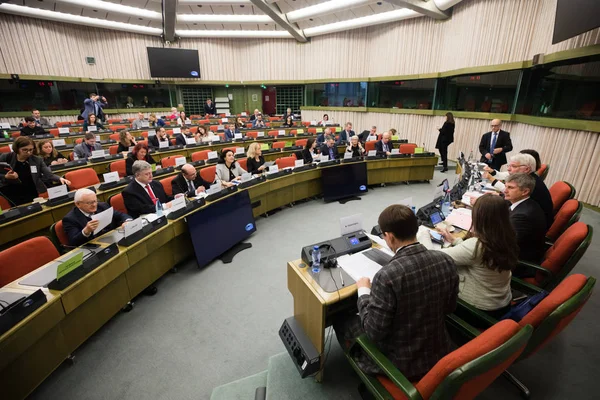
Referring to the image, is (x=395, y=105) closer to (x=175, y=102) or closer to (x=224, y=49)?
(x=224, y=49)

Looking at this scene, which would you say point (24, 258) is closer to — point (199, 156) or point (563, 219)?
point (199, 156)

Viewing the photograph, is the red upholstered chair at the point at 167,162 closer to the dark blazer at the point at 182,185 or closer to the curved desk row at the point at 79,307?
the dark blazer at the point at 182,185

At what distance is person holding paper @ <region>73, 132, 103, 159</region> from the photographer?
5723 mm

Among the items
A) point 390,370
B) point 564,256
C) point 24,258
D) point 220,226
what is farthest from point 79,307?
point 564,256

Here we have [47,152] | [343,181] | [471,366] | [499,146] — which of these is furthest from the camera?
[343,181]

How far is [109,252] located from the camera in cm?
246

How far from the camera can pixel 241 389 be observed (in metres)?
2.00

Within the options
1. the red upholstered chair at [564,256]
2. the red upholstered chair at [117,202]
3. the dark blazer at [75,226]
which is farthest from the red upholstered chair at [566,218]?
the red upholstered chair at [117,202]

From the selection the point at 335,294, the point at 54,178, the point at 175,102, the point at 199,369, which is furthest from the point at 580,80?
the point at 175,102

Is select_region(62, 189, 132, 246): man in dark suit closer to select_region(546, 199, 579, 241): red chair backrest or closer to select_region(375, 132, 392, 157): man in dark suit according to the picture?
select_region(546, 199, 579, 241): red chair backrest

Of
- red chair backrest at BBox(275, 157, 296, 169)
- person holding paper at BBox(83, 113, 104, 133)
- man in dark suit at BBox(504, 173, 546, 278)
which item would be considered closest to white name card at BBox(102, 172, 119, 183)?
red chair backrest at BBox(275, 157, 296, 169)

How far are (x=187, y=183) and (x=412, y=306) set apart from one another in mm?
3658

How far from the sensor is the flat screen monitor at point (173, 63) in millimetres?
13180

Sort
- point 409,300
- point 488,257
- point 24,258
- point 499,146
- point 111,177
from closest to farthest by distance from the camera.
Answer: point 409,300 < point 488,257 < point 24,258 < point 111,177 < point 499,146
